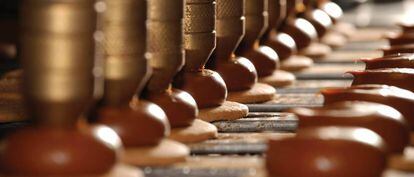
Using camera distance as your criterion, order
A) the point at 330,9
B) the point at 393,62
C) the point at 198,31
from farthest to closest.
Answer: the point at 330,9, the point at 393,62, the point at 198,31

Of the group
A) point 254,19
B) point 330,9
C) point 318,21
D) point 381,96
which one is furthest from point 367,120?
point 330,9

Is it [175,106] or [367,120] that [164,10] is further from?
[367,120]

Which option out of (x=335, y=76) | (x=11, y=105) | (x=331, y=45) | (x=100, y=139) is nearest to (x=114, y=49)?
(x=100, y=139)

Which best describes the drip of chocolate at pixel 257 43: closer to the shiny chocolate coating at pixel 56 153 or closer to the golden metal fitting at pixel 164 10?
the golden metal fitting at pixel 164 10

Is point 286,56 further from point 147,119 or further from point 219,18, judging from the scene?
point 147,119

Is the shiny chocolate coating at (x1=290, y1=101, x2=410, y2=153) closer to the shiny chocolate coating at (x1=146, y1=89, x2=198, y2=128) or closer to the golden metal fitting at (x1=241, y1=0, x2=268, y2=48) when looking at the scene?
the shiny chocolate coating at (x1=146, y1=89, x2=198, y2=128)

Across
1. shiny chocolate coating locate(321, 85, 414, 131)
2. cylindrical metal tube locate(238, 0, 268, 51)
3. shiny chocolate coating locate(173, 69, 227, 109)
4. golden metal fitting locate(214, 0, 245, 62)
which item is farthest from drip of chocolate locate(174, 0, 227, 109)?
cylindrical metal tube locate(238, 0, 268, 51)
